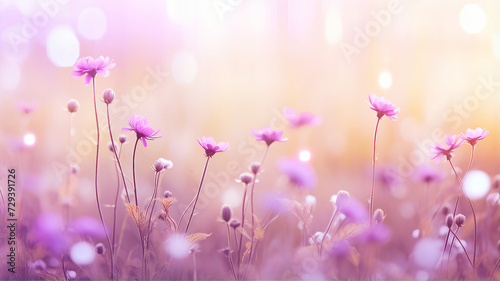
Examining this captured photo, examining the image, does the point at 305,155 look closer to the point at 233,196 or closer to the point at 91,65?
the point at 233,196

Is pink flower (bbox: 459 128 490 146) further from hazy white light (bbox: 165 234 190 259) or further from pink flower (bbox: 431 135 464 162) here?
hazy white light (bbox: 165 234 190 259)

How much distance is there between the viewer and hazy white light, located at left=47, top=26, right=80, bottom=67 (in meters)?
0.87

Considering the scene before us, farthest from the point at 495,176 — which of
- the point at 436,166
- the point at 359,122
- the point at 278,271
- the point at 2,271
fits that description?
the point at 2,271

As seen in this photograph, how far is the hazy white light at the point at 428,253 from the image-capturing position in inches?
29.7

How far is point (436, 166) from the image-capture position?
925 mm

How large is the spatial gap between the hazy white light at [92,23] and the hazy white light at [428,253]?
0.75 metres

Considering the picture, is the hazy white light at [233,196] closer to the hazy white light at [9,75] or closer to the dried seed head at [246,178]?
the dried seed head at [246,178]

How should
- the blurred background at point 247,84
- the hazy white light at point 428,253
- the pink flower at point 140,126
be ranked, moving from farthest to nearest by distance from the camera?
the blurred background at point 247,84
the hazy white light at point 428,253
the pink flower at point 140,126

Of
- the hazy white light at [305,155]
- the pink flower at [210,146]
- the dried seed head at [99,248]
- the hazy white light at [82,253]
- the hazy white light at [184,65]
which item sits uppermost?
the hazy white light at [184,65]

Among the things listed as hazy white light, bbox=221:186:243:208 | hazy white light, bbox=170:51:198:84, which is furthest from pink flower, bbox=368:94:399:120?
hazy white light, bbox=170:51:198:84

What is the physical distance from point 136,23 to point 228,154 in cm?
34

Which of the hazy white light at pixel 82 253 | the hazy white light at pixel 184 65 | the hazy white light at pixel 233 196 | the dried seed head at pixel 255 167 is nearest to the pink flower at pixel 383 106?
the dried seed head at pixel 255 167

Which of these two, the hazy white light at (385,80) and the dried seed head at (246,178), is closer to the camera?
the dried seed head at (246,178)

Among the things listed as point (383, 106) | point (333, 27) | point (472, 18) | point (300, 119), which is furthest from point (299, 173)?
point (472, 18)
